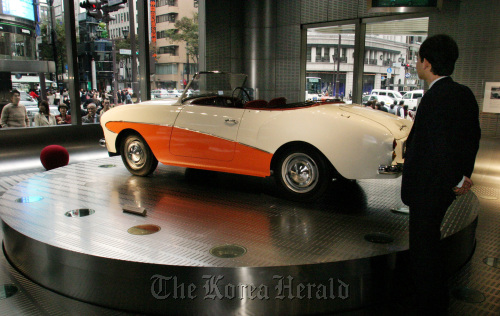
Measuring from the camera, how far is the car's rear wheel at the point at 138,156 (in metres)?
4.56

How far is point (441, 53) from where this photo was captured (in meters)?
2.08

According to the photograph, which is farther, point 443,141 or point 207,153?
point 207,153

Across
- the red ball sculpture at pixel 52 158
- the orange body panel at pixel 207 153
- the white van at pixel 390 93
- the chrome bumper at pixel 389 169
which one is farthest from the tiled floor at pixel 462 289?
the white van at pixel 390 93

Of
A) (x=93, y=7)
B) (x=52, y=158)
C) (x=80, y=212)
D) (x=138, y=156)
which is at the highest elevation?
Answer: (x=93, y=7)

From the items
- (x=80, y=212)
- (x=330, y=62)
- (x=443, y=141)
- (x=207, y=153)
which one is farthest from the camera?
(x=330, y=62)

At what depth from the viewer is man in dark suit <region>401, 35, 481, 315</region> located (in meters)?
2.03

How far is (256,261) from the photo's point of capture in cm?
A: 247

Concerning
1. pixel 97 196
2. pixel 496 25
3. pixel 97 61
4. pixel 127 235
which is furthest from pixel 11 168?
pixel 496 25

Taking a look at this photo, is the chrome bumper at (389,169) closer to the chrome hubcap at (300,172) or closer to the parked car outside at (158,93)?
the chrome hubcap at (300,172)

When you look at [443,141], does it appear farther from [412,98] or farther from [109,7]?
[109,7]

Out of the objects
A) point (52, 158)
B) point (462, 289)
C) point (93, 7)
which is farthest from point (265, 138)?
point (93, 7)

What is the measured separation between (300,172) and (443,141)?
1.70 metres

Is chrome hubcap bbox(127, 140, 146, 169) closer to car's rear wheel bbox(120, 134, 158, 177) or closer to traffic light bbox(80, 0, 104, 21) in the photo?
car's rear wheel bbox(120, 134, 158, 177)

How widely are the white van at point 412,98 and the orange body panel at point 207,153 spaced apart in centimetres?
576
